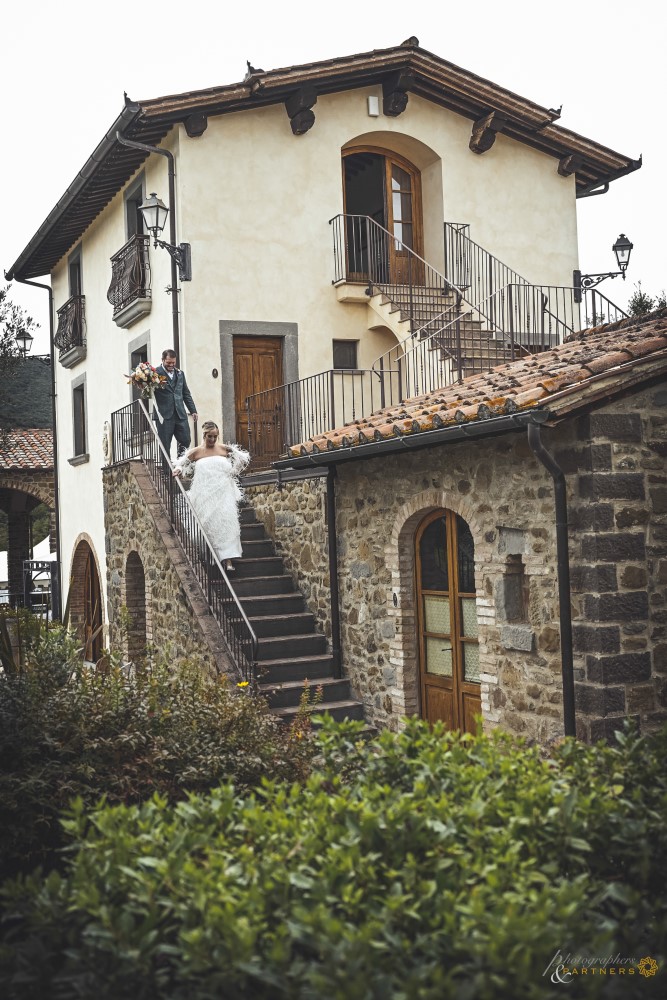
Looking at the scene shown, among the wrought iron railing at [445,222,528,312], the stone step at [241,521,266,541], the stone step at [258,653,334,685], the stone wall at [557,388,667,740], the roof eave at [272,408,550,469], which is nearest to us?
the roof eave at [272,408,550,469]

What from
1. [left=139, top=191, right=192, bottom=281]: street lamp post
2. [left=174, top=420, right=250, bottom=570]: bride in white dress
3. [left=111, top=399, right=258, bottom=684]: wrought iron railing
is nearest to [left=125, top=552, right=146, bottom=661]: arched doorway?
[left=111, top=399, right=258, bottom=684]: wrought iron railing

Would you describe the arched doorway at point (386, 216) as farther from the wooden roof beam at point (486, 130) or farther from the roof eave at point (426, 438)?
the roof eave at point (426, 438)

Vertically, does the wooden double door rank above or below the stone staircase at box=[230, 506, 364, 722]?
above

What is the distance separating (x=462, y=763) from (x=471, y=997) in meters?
1.55

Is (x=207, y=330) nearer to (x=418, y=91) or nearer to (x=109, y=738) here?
(x=418, y=91)

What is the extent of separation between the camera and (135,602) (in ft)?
45.5

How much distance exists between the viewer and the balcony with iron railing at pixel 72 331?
1827cm

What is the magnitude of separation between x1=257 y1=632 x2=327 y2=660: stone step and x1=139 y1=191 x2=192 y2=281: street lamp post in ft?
18.1

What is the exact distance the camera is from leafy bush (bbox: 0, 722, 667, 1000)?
2.62 meters

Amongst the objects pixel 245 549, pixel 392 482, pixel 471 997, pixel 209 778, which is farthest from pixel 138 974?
pixel 245 549

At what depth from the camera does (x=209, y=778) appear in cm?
500

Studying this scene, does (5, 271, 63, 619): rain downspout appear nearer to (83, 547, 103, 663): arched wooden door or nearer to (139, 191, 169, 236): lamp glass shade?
(83, 547, 103, 663): arched wooden door

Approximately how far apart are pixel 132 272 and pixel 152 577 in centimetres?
509

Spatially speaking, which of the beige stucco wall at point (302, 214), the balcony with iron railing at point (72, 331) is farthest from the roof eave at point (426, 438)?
the balcony with iron railing at point (72, 331)
